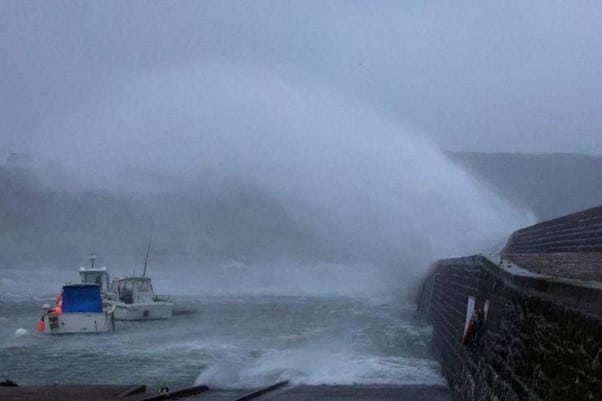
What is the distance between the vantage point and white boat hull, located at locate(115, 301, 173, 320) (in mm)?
35719

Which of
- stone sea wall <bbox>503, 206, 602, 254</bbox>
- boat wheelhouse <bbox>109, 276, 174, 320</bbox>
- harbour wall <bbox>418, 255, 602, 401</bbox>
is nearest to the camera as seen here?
harbour wall <bbox>418, 255, 602, 401</bbox>

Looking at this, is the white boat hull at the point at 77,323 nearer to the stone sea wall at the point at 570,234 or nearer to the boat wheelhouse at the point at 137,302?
the boat wheelhouse at the point at 137,302

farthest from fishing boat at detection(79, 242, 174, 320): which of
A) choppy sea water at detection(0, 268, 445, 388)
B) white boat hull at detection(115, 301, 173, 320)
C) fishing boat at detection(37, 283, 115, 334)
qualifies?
fishing boat at detection(37, 283, 115, 334)

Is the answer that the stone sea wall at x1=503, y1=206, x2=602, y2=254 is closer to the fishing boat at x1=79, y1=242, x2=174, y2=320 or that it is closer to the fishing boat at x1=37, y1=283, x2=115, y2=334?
the fishing boat at x1=37, y1=283, x2=115, y2=334

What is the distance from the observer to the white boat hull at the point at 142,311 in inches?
1406

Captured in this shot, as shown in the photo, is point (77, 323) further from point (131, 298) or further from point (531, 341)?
point (531, 341)

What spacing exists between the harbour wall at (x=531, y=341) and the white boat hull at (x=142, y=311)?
2475 cm

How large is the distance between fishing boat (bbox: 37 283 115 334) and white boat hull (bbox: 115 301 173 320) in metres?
4.17

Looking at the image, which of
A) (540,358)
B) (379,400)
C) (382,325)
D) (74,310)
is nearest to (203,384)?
(379,400)

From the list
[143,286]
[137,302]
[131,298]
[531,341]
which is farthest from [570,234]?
[143,286]

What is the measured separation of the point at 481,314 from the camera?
423 inches

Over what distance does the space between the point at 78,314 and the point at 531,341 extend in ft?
78.7

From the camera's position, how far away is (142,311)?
36.0 meters

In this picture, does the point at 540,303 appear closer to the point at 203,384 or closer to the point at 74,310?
the point at 203,384
